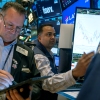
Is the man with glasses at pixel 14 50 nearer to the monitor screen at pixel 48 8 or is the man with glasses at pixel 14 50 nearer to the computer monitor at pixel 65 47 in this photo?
the computer monitor at pixel 65 47

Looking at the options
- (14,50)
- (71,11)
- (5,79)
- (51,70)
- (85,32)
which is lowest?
(51,70)

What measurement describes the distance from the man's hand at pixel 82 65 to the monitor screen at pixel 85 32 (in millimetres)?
640

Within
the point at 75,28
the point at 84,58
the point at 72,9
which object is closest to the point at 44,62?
the point at 75,28

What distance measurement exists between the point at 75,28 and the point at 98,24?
216 millimetres

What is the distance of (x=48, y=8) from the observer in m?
6.17

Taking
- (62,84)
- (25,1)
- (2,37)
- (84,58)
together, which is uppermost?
(25,1)

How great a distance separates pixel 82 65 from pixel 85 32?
2.65 ft

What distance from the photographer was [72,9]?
4.83 metres

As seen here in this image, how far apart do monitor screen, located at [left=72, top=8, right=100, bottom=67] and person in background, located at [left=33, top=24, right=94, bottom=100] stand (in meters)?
0.34

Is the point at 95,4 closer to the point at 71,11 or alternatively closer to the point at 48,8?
the point at 71,11

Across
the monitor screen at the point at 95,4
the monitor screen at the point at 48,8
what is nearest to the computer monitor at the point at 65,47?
the monitor screen at the point at 95,4

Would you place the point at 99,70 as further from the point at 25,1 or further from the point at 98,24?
the point at 25,1

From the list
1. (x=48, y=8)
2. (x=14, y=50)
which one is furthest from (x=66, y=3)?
(x=14, y=50)

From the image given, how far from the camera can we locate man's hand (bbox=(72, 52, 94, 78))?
1441 millimetres
